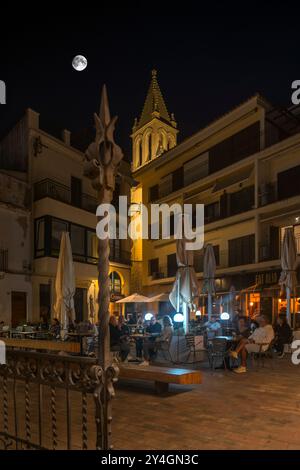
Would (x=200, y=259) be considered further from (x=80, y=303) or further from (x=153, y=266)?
(x=80, y=303)

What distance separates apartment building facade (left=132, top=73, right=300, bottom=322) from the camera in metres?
24.5

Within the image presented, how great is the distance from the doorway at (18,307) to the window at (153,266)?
44.0ft

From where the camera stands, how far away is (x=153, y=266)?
3553 centimetres

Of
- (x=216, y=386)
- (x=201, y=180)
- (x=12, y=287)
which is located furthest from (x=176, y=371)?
(x=201, y=180)

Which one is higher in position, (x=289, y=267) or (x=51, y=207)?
(x=51, y=207)

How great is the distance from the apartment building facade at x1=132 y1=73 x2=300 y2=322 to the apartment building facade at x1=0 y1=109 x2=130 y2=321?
7189 millimetres

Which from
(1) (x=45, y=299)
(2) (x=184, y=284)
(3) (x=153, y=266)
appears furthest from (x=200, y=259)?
(2) (x=184, y=284)

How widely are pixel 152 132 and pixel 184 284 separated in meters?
42.1

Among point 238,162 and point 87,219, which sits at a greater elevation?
point 238,162

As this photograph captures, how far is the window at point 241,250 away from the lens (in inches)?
1039

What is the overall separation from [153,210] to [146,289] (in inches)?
266

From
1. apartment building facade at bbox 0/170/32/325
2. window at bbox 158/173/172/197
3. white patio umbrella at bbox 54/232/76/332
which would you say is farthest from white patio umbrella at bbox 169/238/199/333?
window at bbox 158/173/172/197

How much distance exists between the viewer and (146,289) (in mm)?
35250
